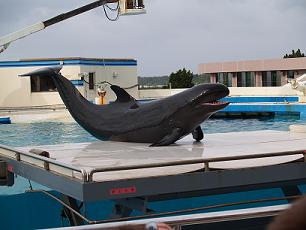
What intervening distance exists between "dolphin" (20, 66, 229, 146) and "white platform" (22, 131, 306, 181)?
16cm

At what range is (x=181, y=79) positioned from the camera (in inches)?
1662

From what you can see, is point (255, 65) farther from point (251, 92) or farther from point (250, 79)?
point (251, 92)

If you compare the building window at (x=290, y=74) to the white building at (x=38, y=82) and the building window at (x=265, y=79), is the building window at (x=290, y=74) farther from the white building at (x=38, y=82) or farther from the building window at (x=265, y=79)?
the white building at (x=38, y=82)

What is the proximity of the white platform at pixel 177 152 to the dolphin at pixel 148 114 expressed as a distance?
159 mm

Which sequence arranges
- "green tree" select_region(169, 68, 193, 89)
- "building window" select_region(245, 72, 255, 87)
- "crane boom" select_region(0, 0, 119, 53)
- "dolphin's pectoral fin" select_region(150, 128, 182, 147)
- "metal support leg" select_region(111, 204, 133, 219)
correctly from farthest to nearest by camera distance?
"building window" select_region(245, 72, 255, 87) < "green tree" select_region(169, 68, 193, 89) < "crane boom" select_region(0, 0, 119, 53) < "dolphin's pectoral fin" select_region(150, 128, 182, 147) < "metal support leg" select_region(111, 204, 133, 219)

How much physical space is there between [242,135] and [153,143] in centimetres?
158

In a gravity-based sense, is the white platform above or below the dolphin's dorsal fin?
below

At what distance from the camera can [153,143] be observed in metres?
6.80

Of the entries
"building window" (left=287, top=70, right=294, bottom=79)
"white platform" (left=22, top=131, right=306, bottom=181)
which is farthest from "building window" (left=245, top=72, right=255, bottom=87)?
"white platform" (left=22, top=131, right=306, bottom=181)

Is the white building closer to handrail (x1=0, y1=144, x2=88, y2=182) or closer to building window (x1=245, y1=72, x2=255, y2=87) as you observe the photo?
building window (x1=245, y1=72, x2=255, y2=87)

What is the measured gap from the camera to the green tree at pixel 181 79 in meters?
41.6

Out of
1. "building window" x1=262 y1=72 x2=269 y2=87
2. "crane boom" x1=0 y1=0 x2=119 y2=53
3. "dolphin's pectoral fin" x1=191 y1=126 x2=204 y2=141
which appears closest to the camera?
"dolphin's pectoral fin" x1=191 y1=126 x2=204 y2=141

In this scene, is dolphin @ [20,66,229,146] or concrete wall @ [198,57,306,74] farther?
concrete wall @ [198,57,306,74]

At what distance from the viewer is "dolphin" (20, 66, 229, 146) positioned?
661 cm
